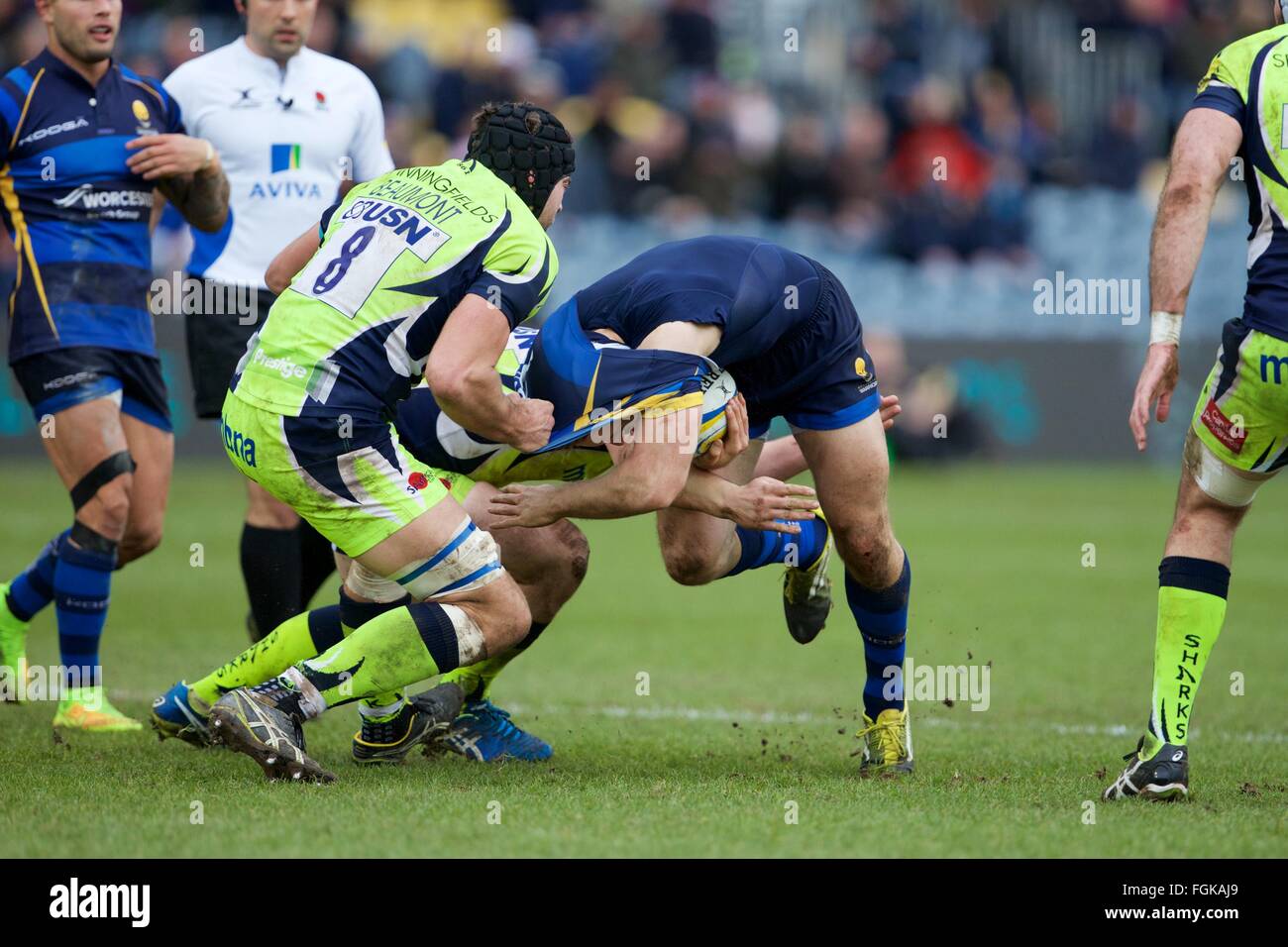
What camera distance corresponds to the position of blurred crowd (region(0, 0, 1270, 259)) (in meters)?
19.1

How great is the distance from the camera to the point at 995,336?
19.5 metres

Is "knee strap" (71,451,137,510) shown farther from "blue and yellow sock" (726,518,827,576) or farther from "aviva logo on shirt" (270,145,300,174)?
"blue and yellow sock" (726,518,827,576)

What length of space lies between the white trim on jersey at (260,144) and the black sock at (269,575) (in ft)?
4.03

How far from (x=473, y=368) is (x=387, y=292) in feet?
1.45

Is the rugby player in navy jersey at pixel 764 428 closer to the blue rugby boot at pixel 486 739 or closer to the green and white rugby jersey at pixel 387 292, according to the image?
the green and white rugby jersey at pixel 387 292

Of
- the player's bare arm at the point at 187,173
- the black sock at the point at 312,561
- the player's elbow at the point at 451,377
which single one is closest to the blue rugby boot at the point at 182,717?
the black sock at the point at 312,561

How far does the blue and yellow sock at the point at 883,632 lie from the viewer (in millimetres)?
5934

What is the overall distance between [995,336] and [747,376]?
47.1 ft

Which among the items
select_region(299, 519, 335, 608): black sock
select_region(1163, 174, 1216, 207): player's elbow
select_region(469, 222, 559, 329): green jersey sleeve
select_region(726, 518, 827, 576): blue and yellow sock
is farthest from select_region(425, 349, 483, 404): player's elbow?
select_region(299, 519, 335, 608): black sock

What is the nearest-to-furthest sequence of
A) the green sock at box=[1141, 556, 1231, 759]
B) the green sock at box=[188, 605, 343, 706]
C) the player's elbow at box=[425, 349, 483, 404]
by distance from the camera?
1. the player's elbow at box=[425, 349, 483, 404]
2. the green sock at box=[1141, 556, 1231, 759]
3. the green sock at box=[188, 605, 343, 706]

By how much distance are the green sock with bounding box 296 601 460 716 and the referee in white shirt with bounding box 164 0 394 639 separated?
7.36ft
